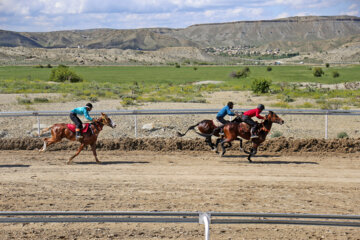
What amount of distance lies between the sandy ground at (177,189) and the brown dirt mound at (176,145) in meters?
0.73

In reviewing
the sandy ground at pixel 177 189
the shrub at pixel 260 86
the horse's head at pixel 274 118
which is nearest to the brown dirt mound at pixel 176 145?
the sandy ground at pixel 177 189

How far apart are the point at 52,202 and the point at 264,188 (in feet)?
16.9

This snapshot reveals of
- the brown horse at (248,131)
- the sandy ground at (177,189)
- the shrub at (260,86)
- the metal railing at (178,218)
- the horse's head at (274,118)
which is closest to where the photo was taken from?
the metal railing at (178,218)

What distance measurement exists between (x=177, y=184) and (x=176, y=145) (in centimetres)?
542

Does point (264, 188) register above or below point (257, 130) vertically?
below

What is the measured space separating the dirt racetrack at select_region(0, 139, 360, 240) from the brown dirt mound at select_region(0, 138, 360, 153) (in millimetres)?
38

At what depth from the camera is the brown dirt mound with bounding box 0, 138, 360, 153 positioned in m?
16.8

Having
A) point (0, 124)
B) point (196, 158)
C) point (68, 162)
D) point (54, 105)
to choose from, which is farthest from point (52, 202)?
point (54, 105)

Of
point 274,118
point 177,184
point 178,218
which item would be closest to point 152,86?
point 274,118

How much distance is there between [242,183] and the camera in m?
11.8

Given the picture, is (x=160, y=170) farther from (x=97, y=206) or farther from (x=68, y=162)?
(x=97, y=206)

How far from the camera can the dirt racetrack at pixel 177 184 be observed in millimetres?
8297

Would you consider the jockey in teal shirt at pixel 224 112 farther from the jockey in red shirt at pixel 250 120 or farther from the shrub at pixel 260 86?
the shrub at pixel 260 86

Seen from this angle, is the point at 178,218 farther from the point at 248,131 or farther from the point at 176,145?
the point at 176,145
